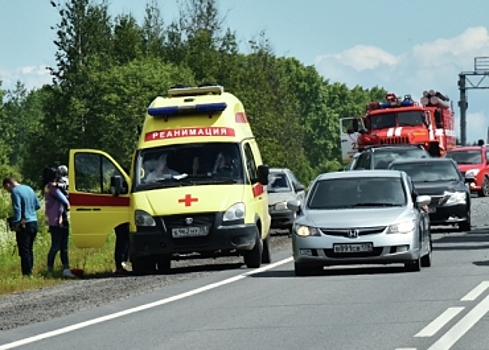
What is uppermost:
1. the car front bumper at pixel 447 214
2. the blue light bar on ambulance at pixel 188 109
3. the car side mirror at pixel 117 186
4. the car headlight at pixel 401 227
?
the blue light bar on ambulance at pixel 188 109

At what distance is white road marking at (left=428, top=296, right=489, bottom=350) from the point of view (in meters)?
11.9

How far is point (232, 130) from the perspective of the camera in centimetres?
2423

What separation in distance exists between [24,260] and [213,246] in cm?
329

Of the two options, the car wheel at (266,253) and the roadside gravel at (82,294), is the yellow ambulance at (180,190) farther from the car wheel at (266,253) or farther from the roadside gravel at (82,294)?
the roadside gravel at (82,294)

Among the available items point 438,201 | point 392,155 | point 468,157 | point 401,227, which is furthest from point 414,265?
point 468,157

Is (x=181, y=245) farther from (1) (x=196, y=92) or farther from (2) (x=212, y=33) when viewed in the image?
(2) (x=212, y=33)

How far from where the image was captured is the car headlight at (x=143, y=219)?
23.0 m

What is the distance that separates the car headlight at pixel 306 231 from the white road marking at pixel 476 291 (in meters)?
2.89

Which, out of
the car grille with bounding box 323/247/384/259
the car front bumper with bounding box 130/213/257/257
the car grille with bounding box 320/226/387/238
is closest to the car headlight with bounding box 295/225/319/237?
the car grille with bounding box 320/226/387/238

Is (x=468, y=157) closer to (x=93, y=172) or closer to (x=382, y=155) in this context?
(x=382, y=155)

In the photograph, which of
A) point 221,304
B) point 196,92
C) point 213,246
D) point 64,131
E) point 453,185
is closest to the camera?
point 221,304

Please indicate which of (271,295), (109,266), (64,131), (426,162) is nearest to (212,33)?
(64,131)

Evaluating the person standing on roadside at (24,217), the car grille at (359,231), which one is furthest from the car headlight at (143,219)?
the car grille at (359,231)

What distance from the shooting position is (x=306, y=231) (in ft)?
66.6
